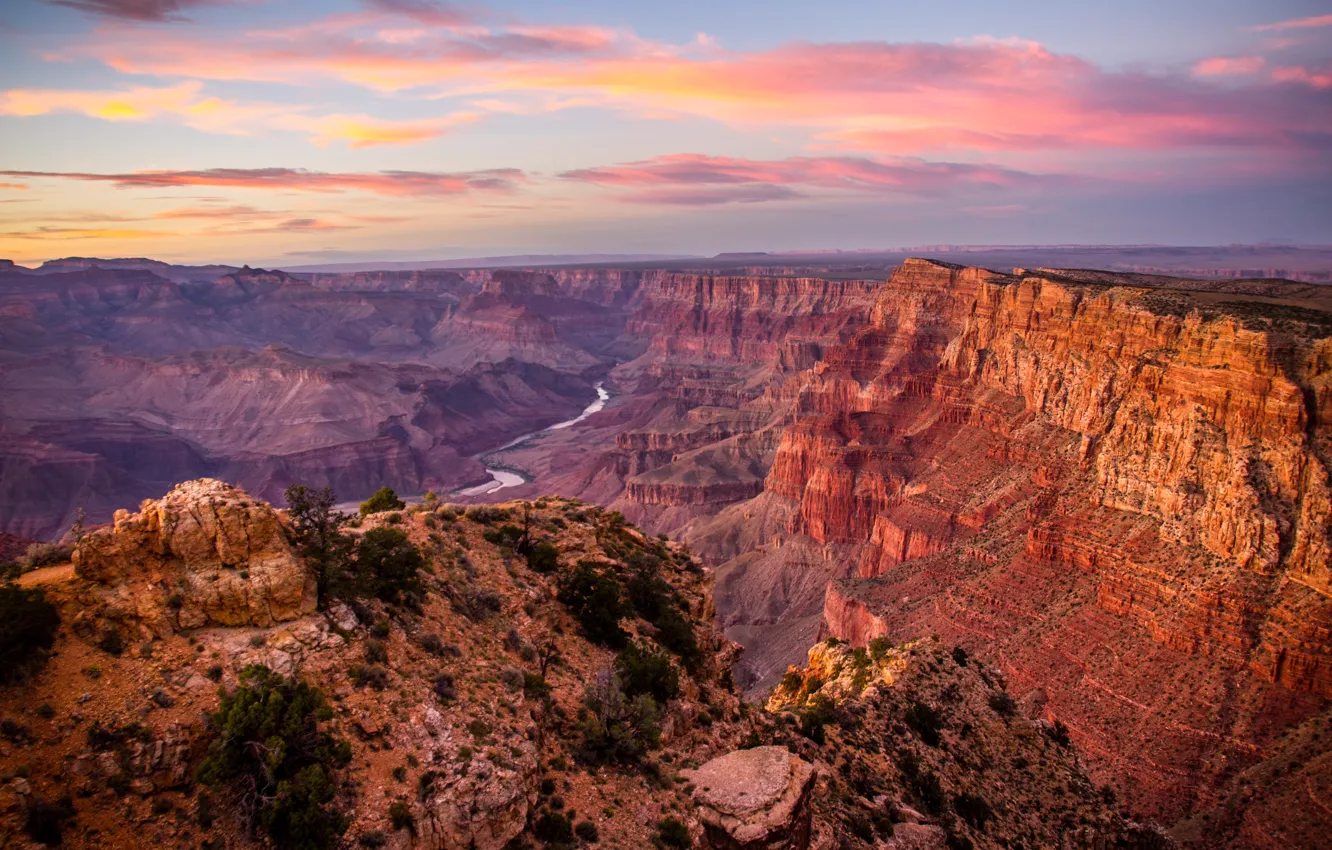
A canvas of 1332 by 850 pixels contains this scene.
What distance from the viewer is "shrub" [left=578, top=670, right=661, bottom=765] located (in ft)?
66.5

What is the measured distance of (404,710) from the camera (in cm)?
1723

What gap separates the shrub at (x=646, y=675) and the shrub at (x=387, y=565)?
20.5 feet

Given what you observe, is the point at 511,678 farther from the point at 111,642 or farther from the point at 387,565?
the point at 111,642

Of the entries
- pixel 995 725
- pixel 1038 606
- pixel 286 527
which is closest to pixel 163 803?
pixel 286 527

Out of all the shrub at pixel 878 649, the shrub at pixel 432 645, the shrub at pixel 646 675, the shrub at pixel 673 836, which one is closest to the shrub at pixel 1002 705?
the shrub at pixel 878 649

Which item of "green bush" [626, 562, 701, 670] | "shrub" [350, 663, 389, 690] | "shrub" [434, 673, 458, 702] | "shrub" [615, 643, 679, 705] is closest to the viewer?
"shrub" [350, 663, 389, 690]

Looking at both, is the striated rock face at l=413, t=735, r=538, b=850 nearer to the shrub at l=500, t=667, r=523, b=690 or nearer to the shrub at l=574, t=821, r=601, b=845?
the shrub at l=574, t=821, r=601, b=845

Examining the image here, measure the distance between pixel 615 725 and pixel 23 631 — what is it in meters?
12.7

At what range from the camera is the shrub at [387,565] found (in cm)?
2019

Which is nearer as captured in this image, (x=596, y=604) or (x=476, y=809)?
(x=476, y=809)

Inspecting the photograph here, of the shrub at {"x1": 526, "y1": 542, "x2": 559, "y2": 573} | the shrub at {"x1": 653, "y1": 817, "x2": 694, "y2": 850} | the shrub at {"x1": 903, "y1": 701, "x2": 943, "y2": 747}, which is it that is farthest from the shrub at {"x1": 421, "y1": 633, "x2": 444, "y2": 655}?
the shrub at {"x1": 903, "y1": 701, "x2": 943, "y2": 747}

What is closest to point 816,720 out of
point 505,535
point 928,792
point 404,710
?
point 928,792

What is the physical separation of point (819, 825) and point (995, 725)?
1886 centimetres

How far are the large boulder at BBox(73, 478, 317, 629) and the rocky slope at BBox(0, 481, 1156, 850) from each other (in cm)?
4
